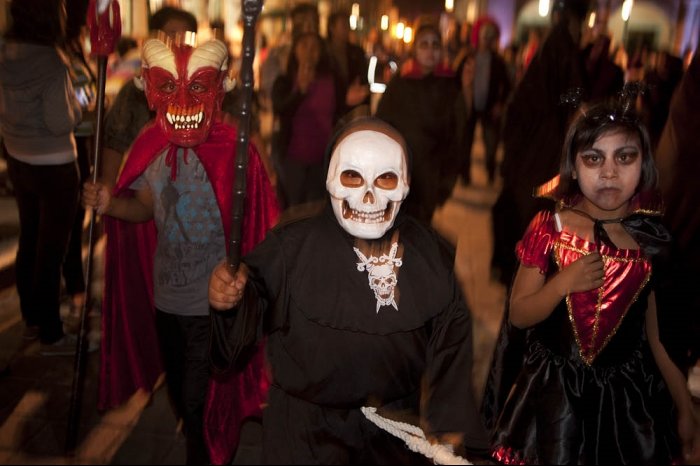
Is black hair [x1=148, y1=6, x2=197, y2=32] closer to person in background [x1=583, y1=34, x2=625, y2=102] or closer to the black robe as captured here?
the black robe

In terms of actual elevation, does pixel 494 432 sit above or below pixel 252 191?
below

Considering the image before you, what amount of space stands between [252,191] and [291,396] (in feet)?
3.68

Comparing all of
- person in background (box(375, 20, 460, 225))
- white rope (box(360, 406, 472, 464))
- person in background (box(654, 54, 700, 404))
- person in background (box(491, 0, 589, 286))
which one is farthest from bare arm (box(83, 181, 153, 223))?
person in background (box(654, 54, 700, 404))

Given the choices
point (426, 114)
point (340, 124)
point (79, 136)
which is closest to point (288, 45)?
point (426, 114)

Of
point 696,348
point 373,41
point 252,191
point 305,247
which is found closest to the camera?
point 305,247

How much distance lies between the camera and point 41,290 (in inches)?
166

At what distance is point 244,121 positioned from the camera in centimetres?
193

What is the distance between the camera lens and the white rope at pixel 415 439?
1.99 meters

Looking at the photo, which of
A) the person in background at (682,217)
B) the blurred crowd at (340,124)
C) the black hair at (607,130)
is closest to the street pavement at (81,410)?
the blurred crowd at (340,124)

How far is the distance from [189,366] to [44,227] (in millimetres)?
1686

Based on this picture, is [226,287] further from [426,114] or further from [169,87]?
[426,114]

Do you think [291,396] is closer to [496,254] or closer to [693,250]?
[693,250]

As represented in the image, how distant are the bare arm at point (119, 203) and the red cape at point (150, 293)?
7cm

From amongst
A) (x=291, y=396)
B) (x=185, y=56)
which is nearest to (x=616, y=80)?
(x=185, y=56)
